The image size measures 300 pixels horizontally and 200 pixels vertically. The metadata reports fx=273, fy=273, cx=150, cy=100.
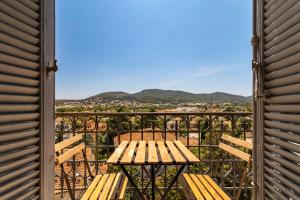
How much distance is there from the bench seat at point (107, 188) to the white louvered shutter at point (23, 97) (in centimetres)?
89

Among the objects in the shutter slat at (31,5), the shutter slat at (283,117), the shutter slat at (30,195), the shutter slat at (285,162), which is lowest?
the shutter slat at (30,195)

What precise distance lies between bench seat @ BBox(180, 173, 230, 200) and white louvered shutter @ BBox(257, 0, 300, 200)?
2.68 ft

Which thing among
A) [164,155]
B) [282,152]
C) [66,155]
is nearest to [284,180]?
[282,152]

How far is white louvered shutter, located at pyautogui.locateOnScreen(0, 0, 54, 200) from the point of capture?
1325 millimetres

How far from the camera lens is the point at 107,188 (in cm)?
286

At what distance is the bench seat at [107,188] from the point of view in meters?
2.60

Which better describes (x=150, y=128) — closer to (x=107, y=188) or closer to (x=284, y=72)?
(x=107, y=188)

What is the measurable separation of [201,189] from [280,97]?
153 centimetres

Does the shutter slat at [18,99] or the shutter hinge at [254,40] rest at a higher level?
the shutter hinge at [254,40]

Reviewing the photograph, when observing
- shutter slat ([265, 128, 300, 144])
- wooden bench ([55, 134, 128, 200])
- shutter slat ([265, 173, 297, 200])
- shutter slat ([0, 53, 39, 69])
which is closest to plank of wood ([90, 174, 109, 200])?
wooden bench ([55, 134, 128, 200])

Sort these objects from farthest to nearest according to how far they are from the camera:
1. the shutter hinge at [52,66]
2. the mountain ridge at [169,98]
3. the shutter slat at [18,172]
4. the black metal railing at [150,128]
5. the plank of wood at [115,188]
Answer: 1. the mountain ridge at [169,98]
2. the black metal railing at [150,128]
3. the plank of wood at [115,188]
4. the shutter hinge at [52,66]
5. the shutter slat at [18,172]

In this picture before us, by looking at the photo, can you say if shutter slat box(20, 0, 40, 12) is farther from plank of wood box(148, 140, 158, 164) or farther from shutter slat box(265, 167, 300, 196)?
shutter slat box(265, 167, 300, 196)

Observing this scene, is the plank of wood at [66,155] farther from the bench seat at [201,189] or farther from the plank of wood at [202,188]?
the plank of wood at [202,188]

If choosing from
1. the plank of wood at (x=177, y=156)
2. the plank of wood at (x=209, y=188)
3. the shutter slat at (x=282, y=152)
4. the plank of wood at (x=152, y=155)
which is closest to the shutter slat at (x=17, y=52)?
the plank of wood at (x=152, y=155)
